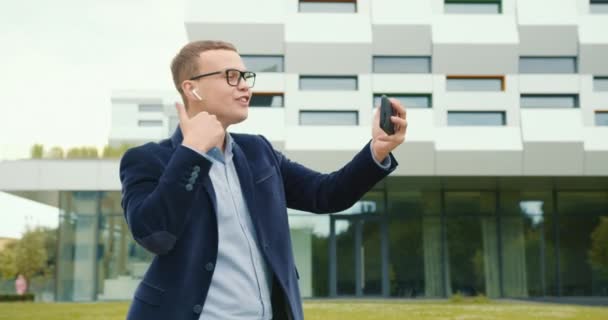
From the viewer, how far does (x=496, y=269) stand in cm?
2408

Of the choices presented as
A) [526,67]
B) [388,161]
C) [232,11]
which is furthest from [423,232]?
[388,161]

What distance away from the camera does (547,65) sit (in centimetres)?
2359

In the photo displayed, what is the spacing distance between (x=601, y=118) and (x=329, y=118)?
934 centimetres

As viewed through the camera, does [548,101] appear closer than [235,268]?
No

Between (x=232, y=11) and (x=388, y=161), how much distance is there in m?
20.9

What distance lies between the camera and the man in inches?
80.0

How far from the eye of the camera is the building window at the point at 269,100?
2324 cm

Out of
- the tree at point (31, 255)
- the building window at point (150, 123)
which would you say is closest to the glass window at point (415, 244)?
the tree at point (31, 255)

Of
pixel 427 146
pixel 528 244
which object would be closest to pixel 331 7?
pixel 427 146

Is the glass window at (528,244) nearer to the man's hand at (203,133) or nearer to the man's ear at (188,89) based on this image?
the man's ear at (188,89)

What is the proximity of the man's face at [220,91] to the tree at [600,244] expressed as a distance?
22.2 m

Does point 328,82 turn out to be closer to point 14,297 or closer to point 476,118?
point 476,118

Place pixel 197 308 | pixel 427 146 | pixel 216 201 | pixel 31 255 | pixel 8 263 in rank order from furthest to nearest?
pixel 8 263
pixel 31 255
pixel 427 146
pixel 216 201
pixel 197 308

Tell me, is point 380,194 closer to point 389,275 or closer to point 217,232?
point 389,275
